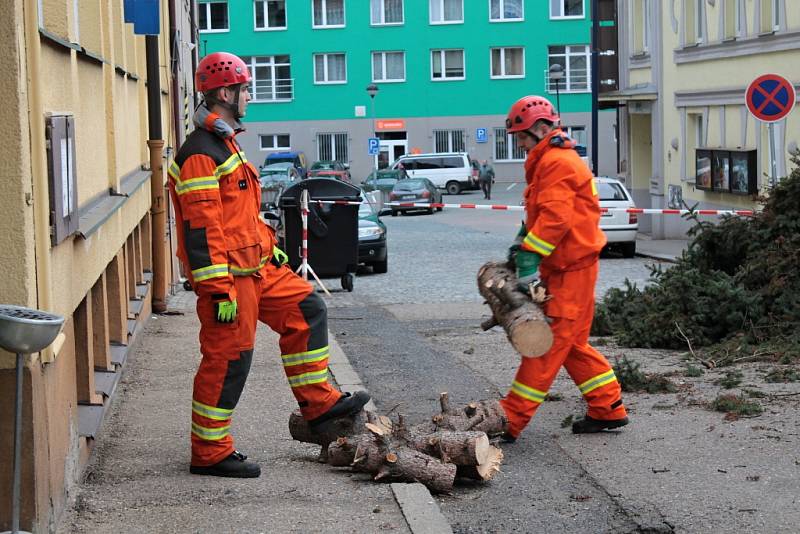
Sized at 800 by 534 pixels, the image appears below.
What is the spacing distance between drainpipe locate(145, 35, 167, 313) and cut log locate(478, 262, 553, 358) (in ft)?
21.4

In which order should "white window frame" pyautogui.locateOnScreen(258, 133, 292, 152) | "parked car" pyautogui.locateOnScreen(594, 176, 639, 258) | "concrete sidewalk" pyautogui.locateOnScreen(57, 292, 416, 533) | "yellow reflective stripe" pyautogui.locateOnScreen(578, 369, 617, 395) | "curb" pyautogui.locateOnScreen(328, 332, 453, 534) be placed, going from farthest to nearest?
"white window frame" pyautogui.locateOnScreen(258, 133, 292, 152) < "parked car" pyautogui.locateOnScreen(594, 176, 639, 258) < "yellow reflective stripe" pyautogui.locateOnScreen(578, 369, 617, 395) < "concrete sidewalk" pyautogui.locateOnScreen(57, 292, 416, 533) < "curb" pyautogui.locateOnScreen(328, 332, 453, 534)

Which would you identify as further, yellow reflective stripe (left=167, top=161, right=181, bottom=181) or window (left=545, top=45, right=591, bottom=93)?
window (left=545, top=45, right=591, bottom=93)

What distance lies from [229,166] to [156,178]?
23.5 ft

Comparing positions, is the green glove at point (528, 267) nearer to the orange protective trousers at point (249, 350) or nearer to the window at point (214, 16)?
the orange protective trousers at point (249, 350)

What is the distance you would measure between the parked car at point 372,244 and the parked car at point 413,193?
69.1ft

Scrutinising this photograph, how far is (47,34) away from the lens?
6.13 metres

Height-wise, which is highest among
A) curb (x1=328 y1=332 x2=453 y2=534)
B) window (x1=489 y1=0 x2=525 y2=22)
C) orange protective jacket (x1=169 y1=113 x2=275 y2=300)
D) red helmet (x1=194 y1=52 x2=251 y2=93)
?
window (x1=489 y1=0 x2=525 y2=22)

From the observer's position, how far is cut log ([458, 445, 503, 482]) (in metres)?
6.43

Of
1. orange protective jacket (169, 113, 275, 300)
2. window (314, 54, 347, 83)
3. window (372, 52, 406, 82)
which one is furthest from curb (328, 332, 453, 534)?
Answer: window (314, 54, 347, 83)

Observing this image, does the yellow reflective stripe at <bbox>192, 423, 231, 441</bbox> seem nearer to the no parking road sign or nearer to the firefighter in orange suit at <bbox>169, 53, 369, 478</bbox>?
the firefighter in orange suit at <bbox>169, 53, 369, 478</bbox>

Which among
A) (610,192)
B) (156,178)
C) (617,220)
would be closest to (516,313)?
(156,178)

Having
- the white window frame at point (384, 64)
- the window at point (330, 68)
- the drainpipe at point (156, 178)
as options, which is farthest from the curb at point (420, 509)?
the window at point (330, 68)

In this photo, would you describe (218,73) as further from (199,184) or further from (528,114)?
(528,114)

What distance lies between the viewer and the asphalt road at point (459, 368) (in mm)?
6055
